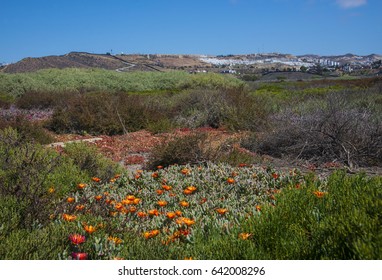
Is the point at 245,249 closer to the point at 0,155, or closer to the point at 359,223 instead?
the point at 359,223

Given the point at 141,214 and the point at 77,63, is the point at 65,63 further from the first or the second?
the point at 141,214

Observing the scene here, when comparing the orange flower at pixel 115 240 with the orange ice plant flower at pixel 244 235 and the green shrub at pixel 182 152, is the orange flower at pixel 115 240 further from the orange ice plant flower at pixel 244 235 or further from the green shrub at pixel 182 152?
the green shrub at pixel 182 152

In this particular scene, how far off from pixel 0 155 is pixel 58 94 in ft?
52.0

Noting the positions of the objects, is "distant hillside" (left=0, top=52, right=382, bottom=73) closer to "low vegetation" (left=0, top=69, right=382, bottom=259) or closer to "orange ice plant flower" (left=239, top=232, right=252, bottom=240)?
"low vegetation" (left=0, top=69, right=382, bottom=259)

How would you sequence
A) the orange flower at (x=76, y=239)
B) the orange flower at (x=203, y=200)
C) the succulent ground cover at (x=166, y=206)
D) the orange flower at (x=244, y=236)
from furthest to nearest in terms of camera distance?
1. the orange flower at (x=203, y=200)
2. the succulent ground cover at (x=166, y=206)
3. the orange flower at (x=76, y=239)
4. the orange flower at (x=244, y=236)

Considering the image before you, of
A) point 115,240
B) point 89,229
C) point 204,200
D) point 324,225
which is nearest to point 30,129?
point 204,200

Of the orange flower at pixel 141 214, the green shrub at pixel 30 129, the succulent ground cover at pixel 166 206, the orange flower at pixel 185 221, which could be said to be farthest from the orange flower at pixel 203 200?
the green shrub at pixel 30 129

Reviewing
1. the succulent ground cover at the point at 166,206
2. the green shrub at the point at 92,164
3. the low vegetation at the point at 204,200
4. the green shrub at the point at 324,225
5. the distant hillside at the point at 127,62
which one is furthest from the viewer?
the distant hillside at the point at 127,62

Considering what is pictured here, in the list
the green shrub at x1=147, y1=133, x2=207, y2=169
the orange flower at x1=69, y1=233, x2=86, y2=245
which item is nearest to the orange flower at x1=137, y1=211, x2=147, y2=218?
the orange flower at x1=69, y1=233, x2=86, y2=245

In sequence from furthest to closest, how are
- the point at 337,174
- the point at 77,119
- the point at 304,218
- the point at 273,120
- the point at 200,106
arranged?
the point at 200,106 < the point at 77,119 < the point at 273,120 < the point at 337,174 < the point at 304,218

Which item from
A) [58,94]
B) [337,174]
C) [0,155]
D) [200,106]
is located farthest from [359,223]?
[58,94]

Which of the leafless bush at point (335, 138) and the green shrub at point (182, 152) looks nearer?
the green shrub at point (182, 152)

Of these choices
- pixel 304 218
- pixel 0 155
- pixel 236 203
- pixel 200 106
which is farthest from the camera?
pixel 200 106

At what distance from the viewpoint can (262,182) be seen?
5762mm
